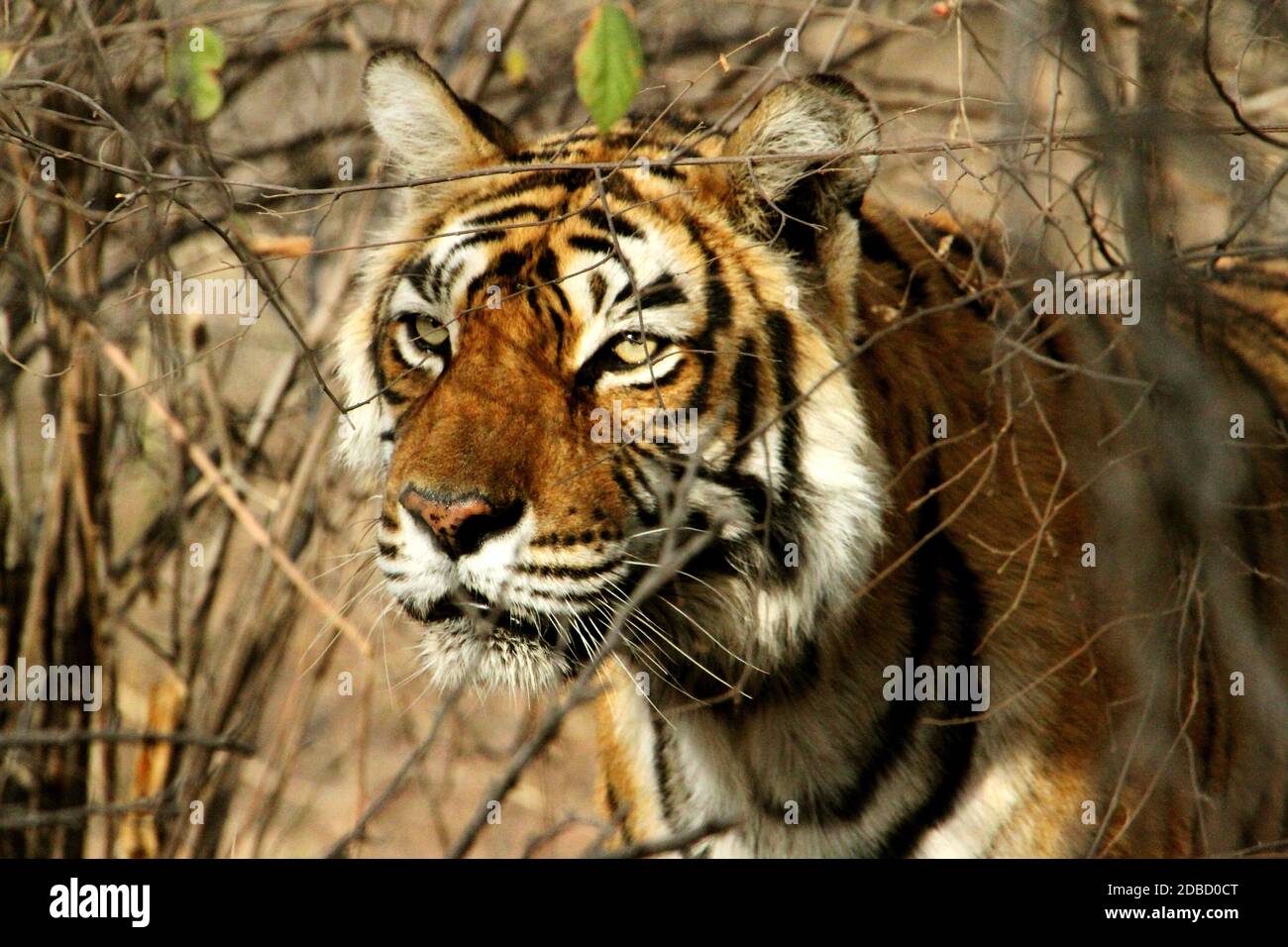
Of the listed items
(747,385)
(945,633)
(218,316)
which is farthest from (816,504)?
(218,316)

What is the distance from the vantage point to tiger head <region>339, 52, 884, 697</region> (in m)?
2.09

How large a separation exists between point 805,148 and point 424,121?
74 cm

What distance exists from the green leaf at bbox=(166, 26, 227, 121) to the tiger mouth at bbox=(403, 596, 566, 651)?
971 millimetres

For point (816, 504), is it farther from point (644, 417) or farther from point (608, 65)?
point (608, 65)

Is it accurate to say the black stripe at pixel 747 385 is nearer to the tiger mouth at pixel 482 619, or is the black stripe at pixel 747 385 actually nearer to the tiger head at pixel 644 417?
the tiger head at pixel 644 417

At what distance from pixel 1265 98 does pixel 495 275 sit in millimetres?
1904

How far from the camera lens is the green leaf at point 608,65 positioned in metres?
1.78

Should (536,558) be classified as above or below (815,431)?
below

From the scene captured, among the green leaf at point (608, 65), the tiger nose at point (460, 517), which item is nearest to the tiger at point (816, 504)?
the tiger nose at point (460, 517)

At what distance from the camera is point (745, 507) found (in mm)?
2244
